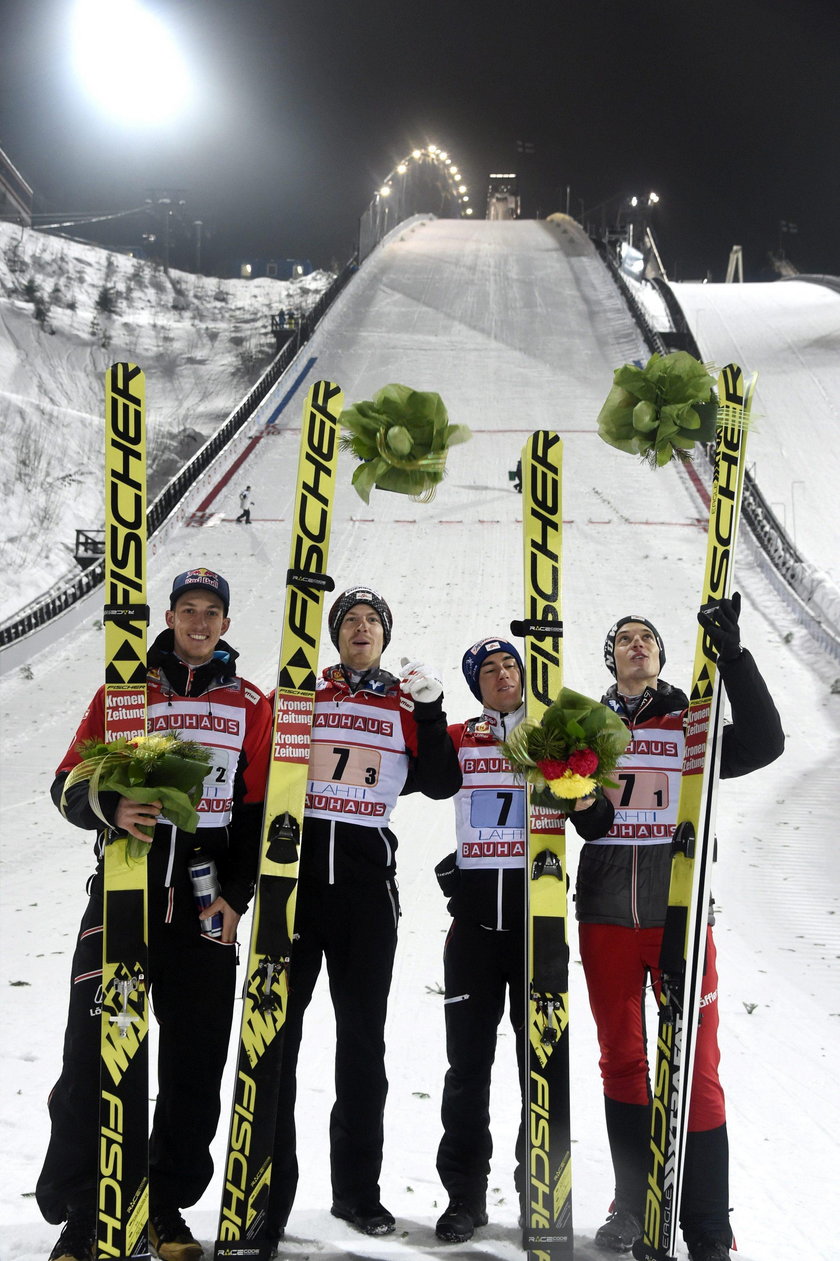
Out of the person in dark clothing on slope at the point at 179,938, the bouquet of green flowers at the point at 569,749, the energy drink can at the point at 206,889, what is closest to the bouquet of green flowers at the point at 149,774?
the person in dark clothing on slope at the point at 179,938

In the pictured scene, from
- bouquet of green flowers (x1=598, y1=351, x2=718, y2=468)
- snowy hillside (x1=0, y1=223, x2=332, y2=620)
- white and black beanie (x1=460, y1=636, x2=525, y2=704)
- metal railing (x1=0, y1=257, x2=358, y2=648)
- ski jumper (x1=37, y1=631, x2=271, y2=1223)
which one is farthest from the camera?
snowy hillside (x1=0, y1=223, x2=332, y2=620)

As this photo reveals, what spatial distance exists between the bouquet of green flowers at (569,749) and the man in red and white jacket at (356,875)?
0.29 meters

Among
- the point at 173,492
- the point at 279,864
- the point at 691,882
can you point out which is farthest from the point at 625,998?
the point at 173,492

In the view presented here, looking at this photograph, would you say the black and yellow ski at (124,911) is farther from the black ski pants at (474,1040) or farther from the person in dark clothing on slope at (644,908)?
the person in dark clothing on slope at (644,908)

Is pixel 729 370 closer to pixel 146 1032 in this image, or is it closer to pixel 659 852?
pixel 659 852

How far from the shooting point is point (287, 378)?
22.8m

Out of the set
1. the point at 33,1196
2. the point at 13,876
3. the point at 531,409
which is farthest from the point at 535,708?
the point at 531,409

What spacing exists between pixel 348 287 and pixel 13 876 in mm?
25831

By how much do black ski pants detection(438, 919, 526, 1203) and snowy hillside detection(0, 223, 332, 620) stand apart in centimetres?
1393

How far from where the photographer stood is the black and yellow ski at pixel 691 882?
3008 millimetres

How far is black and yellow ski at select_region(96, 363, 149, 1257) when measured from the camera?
2.93 meters

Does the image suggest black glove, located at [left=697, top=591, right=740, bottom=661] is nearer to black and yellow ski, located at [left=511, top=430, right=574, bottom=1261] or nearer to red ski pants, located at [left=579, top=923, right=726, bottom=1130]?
black and yellow ski, located at [left=511, top=430, right=574, bottom=1261]

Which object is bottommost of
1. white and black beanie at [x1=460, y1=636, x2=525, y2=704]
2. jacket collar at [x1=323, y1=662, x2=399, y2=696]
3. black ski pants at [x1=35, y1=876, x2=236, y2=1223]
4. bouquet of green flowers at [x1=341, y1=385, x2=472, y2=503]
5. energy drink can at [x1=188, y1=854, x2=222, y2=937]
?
black ski pants at [x1=35, y1=876, x2=236, y2=1223]

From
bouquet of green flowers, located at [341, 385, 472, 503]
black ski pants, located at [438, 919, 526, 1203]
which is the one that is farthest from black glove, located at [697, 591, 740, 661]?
black ski pants, located at [438, 919, 526, 1203]
